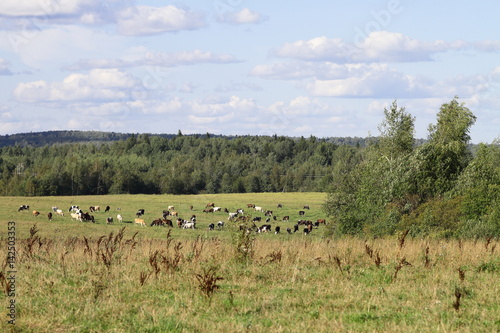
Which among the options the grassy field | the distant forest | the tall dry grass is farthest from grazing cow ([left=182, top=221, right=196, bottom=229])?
the distant forest

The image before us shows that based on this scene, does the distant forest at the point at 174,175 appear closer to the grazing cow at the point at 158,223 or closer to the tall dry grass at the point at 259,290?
the grazing cow at the point at 158,223

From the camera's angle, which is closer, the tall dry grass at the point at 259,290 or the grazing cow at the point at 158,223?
the tall dry grass at the point at 259,290

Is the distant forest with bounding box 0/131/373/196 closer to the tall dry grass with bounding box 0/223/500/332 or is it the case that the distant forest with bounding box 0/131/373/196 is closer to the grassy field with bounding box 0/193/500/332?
the grassy field with bounding box 0/193/500/332

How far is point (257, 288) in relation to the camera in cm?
1134

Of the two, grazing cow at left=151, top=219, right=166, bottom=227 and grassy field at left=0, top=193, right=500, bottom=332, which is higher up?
grassy field at left=0, top=193, right=500, bottom=332

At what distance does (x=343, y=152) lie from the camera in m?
174

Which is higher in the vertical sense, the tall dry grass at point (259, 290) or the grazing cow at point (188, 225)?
the tall dry grass at point (259, 290)

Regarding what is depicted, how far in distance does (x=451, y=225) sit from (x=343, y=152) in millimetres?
146164

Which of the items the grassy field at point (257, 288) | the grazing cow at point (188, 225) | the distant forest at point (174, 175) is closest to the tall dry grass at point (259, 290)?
the grassy field at point (257, 288)

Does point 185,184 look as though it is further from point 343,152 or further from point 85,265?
point 85,265

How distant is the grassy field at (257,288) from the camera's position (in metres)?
8.89

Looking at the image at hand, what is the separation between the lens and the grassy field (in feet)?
29.2

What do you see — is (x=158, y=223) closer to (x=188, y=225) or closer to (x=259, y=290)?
(x=188, y=225)

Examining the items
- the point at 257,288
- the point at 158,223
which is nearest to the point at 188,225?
the point at 158,223
